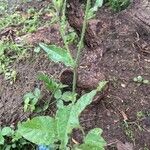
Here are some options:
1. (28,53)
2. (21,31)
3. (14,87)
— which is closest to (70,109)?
(14,87)

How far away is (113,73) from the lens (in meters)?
2.49

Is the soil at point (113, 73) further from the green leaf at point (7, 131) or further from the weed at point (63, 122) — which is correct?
the weed at point (63, 122)

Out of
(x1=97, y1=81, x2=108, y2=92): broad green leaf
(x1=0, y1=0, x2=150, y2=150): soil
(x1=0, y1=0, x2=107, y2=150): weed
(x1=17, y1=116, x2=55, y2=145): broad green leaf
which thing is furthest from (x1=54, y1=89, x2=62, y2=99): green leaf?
(x1=17, y1=116, x2=55, y2=145): broad green leaf

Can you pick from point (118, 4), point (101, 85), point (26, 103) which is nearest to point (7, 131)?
point (26, 103)

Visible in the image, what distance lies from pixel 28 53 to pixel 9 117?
559 mm

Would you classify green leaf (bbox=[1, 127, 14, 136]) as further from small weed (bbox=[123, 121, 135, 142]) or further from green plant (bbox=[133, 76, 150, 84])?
green plant (bbox=[133, 76, 150, 84])

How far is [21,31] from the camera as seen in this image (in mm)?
3043

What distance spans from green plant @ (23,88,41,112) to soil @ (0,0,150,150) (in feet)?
0.15

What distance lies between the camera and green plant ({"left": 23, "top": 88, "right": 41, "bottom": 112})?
92.1 inches

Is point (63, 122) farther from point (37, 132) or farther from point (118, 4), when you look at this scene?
point (118, 4)

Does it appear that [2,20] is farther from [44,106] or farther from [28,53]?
[44,106]

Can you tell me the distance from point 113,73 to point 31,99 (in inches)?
20.7

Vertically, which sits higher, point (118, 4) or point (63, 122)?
point (63, 122)

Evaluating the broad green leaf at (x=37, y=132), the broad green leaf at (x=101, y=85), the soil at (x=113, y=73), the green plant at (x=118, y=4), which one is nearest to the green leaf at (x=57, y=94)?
the soil at (x=113, y=73)
